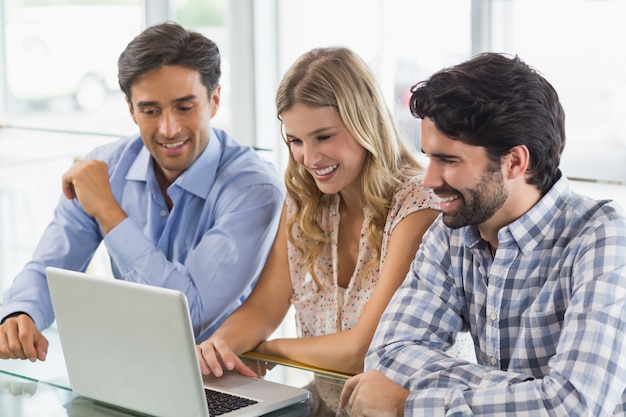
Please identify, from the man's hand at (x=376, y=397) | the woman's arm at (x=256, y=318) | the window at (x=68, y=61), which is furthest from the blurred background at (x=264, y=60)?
the man's hand at (x=376, y=397)

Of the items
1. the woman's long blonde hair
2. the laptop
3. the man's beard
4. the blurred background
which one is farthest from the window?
the man's beard

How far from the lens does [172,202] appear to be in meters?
2.46

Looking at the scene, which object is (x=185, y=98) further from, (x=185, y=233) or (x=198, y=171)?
(x=185, y=233)

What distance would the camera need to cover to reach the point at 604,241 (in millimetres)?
1470

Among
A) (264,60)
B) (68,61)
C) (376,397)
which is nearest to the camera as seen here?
(376,397)

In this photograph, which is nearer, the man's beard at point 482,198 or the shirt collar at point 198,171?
the man's beard at point 482,198

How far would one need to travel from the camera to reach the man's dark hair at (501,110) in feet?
5.07

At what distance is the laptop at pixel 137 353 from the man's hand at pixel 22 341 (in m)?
0.30

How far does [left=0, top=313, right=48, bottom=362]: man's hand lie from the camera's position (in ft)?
6.43

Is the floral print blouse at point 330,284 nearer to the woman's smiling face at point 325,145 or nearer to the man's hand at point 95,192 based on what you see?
the woman's smiling face at point 325,145

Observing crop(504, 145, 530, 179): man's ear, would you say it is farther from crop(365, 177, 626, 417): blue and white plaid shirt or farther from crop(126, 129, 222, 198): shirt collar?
crop(126, 129, 222, 198): shirt collar

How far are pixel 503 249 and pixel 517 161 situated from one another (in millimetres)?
158

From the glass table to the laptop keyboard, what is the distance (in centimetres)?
6

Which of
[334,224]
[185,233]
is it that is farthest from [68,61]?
[334,224]
